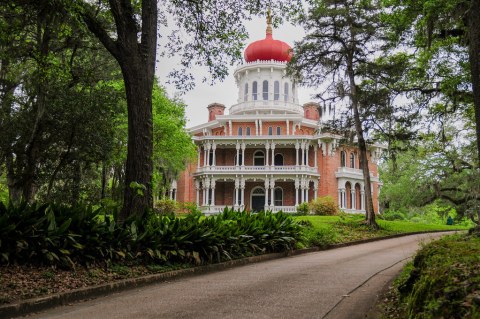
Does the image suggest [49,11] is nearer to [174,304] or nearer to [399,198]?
[174,304]

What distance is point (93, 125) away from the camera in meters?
17.0

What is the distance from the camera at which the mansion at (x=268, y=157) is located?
4275 centimetres

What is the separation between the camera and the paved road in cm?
541

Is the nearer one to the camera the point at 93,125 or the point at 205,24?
the point at 205,24

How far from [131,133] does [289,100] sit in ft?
134

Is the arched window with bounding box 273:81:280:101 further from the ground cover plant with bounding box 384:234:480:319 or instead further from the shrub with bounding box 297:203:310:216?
the ground cover plant with bounding box 384:234:480:319

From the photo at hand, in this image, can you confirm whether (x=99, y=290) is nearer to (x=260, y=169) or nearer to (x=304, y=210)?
(x=304, y=210)

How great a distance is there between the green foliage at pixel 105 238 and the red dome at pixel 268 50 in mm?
40160

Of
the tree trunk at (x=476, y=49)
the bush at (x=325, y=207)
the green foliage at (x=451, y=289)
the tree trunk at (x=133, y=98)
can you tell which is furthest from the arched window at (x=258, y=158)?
the green foliage at (x=451, y=289)

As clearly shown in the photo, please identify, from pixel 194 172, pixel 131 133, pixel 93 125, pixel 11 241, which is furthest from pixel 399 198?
pixel 11 241

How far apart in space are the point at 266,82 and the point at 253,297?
144 ft

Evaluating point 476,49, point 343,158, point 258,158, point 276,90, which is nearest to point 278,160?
point 258,158

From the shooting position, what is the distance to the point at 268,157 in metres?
44.7

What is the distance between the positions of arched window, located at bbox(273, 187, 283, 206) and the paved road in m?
34.6
